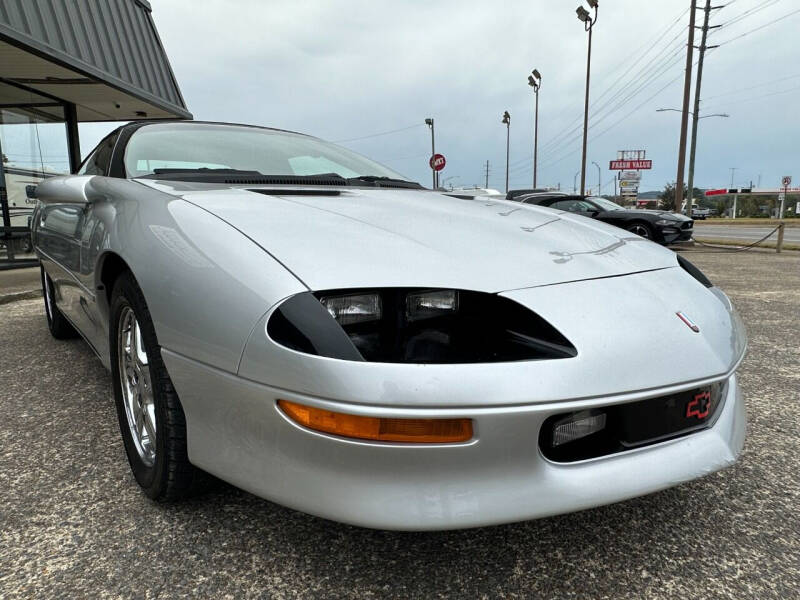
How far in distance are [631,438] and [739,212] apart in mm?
88720

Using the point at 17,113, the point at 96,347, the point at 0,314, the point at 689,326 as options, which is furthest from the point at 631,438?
the point at 17,113

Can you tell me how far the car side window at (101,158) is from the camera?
7.54ft

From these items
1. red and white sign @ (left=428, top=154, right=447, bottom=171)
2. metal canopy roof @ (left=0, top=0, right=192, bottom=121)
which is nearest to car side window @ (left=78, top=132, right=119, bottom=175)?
metal canopy roof @ (left=0, top=0, right=192, bottom=121)

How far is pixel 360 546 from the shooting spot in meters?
1.35

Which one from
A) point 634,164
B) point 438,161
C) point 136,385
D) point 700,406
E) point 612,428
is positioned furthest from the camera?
point 634,164

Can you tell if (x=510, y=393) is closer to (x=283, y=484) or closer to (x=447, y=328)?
(x=447, y=328)

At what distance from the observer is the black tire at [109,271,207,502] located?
1.35 m

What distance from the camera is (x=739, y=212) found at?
248 ft

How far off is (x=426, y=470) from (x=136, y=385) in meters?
1.08

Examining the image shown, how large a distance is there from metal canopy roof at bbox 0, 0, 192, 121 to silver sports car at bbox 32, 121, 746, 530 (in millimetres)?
5692

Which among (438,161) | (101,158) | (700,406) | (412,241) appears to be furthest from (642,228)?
(412,241)

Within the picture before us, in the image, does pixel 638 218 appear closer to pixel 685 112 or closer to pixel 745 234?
pixel 685 112

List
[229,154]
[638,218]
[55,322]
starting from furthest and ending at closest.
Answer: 1. [638,218]
2. [55,322]
3. [229,154]

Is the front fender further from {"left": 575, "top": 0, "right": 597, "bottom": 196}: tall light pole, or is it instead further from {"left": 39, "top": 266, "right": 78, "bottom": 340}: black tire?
{"left": 575, "top": 0, "right": 597, "bottom": 196}: tall light pole
